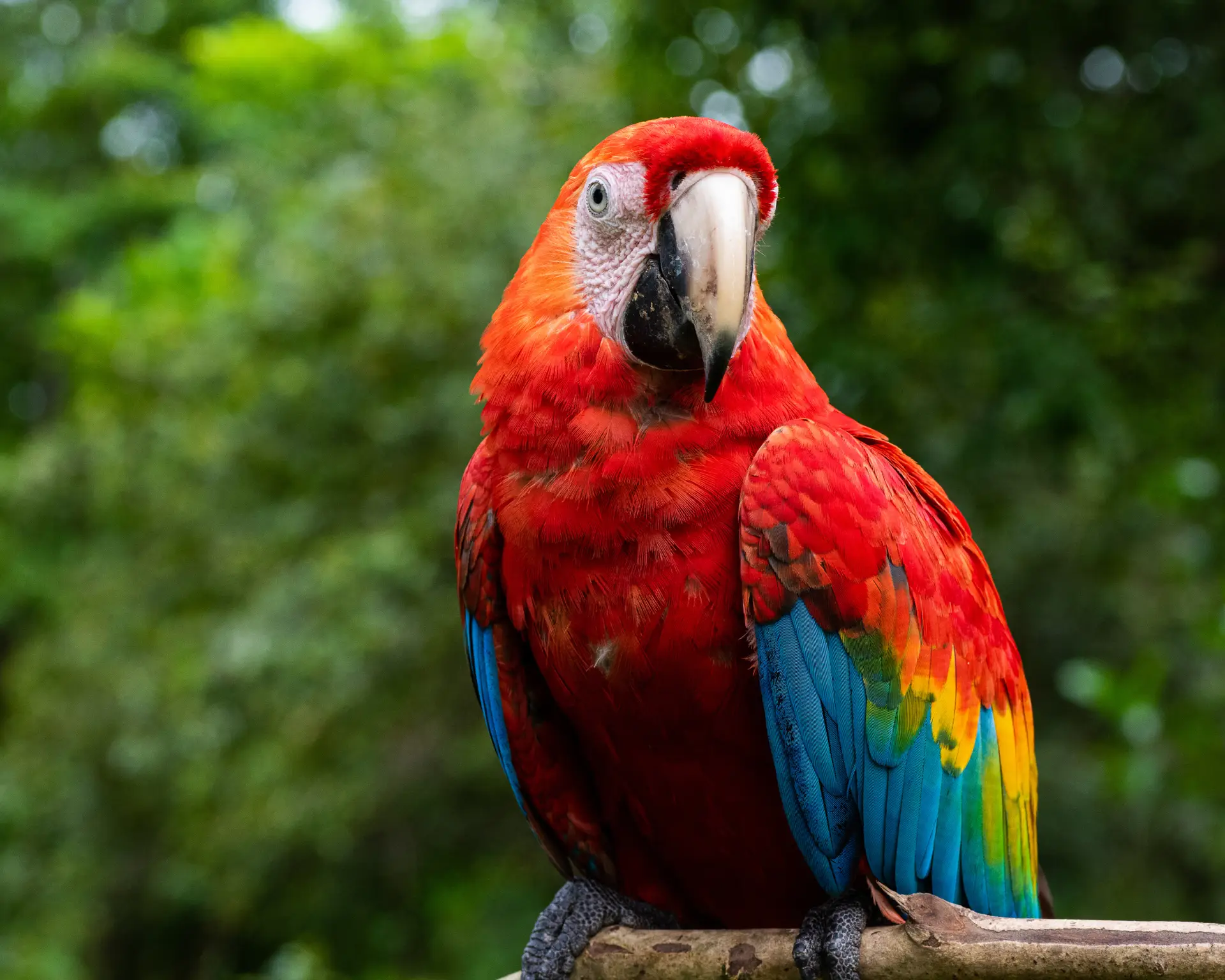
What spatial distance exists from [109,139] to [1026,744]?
591 inches

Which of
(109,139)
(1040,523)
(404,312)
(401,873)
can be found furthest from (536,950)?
(109,139)

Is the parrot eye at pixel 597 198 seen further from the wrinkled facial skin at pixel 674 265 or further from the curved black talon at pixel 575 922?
the curved black talon at pixel 575 922

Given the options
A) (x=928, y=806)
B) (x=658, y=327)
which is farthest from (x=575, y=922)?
(x=658, y=327)

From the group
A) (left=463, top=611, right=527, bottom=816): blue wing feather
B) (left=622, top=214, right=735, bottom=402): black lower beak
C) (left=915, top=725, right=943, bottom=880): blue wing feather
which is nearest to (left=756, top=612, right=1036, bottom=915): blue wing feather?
(left=915, top=725, right=943, bottom=880): blue wing feather

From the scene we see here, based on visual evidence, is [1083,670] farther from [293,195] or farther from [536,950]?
[293,195]

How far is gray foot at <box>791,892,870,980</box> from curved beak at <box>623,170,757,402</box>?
36.9 inches

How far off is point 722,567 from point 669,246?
0.56 meters

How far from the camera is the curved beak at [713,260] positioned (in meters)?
1.84

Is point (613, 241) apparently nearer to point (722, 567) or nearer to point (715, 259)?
point (715, 259)

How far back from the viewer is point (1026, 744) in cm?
239

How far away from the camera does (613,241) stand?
2008 millimetres

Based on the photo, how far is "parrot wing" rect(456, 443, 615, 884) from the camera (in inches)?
88.8

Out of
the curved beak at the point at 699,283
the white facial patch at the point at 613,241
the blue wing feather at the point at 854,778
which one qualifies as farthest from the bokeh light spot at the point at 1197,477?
the white facial patch at the point at 613,241

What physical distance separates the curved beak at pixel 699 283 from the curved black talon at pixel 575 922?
1.13 m
